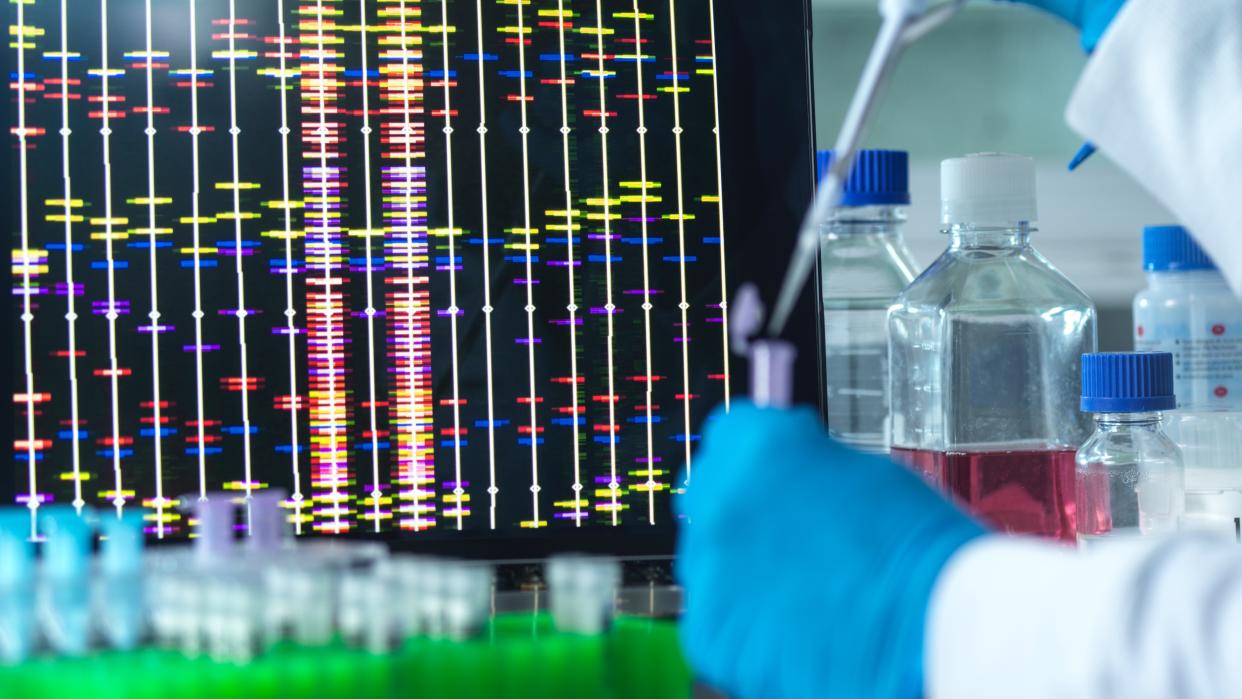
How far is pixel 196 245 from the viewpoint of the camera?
33.3 inches

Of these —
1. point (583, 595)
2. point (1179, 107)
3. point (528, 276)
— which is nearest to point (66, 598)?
point (583, 595)

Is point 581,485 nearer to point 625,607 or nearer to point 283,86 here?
point 625,607

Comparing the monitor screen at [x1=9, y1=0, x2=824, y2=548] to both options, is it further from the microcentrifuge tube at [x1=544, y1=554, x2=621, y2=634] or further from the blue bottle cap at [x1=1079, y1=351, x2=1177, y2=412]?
the blue bottle cap at [x1=1079, y1=351, x2=1177, y2=412]

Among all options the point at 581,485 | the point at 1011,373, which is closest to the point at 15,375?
the point at 581,485

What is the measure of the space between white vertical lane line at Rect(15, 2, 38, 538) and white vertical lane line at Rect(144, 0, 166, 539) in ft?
0.11

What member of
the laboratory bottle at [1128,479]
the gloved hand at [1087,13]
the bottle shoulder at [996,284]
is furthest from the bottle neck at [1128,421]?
the gloved hand at [1087,13]

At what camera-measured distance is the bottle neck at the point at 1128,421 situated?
38.2 inches

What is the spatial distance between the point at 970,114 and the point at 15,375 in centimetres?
264

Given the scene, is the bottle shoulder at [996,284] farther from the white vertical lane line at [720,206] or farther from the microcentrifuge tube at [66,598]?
the microcentrifuge tube at [66,598]

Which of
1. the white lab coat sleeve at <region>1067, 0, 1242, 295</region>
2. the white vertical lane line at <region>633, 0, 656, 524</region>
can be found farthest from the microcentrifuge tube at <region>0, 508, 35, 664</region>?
the white lab coat sleeve at <region>1067, 0, 1242, 295</region>

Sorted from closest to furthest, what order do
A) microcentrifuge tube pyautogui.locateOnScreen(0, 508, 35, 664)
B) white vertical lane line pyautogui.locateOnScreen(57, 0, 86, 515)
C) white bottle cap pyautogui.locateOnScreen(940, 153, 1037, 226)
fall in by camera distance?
microcentrifuge tube pyautogui.locateOnScreen(0, 508, 35, 664) → white vertical lane line pyautogui.locateOnScreen(57, 0, 86, 515) → white bottle cap pyautogui.locateOnScreen(940, 153, 1037, 226)

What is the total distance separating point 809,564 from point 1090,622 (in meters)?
0.14

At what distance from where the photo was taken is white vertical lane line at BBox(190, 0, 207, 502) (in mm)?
834

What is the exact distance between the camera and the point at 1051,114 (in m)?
3.03
